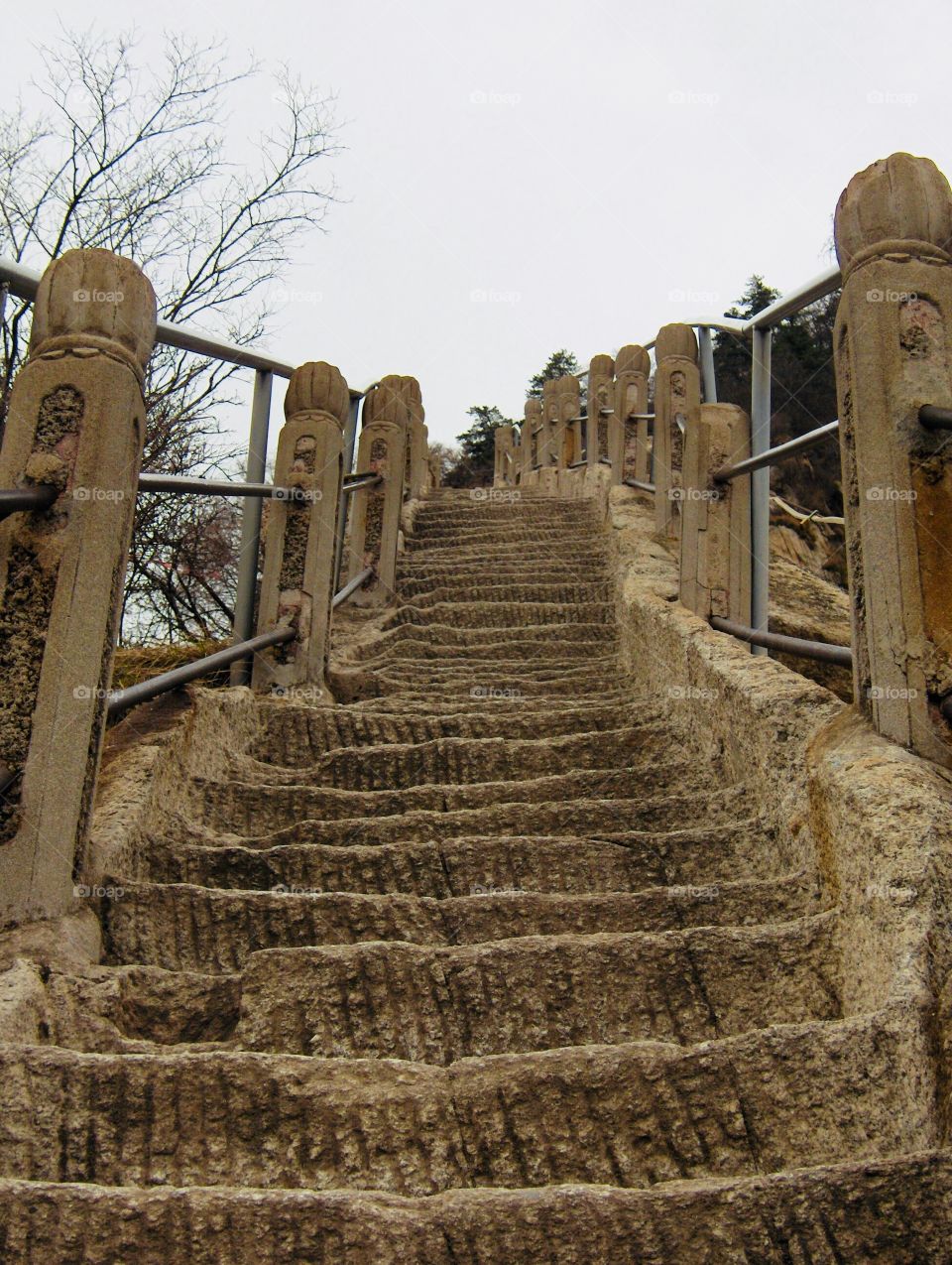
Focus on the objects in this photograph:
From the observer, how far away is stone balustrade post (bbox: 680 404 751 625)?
4.68 meters

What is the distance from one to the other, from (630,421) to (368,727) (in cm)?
715

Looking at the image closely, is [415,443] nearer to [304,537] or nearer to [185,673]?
[304,537]

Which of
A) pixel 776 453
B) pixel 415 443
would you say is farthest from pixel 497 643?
pixel 415 443

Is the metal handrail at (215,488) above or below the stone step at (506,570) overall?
below

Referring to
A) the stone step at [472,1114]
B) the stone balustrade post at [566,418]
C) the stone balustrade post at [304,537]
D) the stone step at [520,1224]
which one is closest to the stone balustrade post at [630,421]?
the stone balustrade post at [566,418]

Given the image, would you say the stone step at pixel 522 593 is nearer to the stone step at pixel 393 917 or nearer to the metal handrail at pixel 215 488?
the metal handrail at pixel 215 488

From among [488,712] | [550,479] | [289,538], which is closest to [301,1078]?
[488,712]

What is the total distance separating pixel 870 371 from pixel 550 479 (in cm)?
1128

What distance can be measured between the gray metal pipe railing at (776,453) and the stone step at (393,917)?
122cm

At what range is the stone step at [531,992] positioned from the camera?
2.16 m

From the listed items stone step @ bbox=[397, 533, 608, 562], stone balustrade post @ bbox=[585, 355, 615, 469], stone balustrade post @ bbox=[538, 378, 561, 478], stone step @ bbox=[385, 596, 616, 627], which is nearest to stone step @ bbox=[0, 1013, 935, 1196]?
stone step @ bbox=[385, 596, 616, 627]

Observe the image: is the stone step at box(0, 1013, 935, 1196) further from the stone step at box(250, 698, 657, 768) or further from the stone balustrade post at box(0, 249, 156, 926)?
the stone step at box(250, 698, 657, 768)

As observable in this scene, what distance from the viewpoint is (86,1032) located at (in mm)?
2123

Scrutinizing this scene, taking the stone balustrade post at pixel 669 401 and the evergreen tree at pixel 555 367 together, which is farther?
the evergreen tree at pixel 555 367
